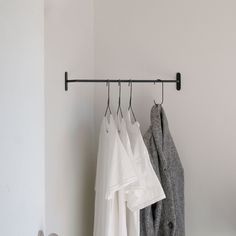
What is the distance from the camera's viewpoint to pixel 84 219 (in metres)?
1.62

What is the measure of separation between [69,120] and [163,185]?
1.65ft

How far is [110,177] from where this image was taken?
1275 mm

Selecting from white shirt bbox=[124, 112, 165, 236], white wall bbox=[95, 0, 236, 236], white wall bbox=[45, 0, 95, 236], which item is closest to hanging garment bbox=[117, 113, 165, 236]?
white shirt bbox=[124, 112, 165, 236]
